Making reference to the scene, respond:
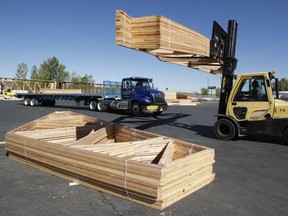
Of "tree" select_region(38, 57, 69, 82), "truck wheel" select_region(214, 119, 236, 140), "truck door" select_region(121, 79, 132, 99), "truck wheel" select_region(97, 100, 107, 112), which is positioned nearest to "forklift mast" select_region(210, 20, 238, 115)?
"truck wheel" select_region(214, 119, 236, 140)

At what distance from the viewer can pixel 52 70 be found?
211 feet

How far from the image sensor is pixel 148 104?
1862cm

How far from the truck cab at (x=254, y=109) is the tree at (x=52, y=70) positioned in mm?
58937

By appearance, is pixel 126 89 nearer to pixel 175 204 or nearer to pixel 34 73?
pixel 175 204

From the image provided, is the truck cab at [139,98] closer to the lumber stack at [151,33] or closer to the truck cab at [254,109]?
the truck cab at [254,109]

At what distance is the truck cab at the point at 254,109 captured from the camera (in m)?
9.37

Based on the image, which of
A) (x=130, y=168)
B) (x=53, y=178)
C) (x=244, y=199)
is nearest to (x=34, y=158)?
(x=53, y=178)

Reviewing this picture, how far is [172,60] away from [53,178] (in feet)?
20.8

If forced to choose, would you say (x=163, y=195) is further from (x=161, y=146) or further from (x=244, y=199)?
A: (x=161, y=146)

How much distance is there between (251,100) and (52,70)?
60476mm

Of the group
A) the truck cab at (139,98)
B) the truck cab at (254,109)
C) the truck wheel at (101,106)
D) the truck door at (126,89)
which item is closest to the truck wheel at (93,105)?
the truck wheel at (101,106)

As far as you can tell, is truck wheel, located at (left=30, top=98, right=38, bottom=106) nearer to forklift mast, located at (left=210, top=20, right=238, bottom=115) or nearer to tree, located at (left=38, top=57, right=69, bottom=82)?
forklift mast, located at (left=210, top=20, right=238, bottom=115)

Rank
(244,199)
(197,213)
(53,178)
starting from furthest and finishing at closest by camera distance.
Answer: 1. (53,178)
2. (244,199)
3. (197,213)

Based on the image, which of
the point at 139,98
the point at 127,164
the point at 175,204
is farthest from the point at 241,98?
the point at 139,98
